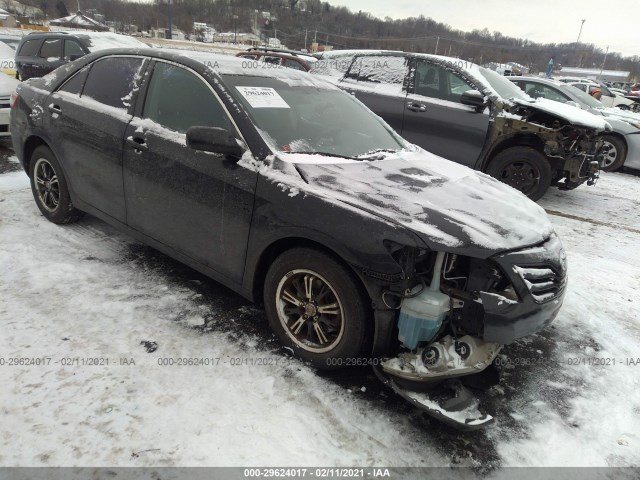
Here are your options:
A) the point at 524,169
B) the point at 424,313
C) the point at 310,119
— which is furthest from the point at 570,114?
the point at 424,313

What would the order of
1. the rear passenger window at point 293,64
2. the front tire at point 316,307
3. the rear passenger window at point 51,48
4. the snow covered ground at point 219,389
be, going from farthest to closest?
the rear passenger window at point 51,48, the rear passenger window at point 293,64, the front tire at point 316,307, the snow covered ground at point 219,389

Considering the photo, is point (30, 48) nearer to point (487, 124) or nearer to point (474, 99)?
point (474, 99)

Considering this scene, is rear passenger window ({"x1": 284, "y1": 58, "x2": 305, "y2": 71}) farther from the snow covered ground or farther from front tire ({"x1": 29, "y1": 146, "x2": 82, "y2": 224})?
the snow covered ground

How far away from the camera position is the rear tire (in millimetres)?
6094

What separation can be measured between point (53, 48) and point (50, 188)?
766cm

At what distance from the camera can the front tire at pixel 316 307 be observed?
7.84 feet

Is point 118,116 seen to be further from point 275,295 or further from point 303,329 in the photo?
point 303,329

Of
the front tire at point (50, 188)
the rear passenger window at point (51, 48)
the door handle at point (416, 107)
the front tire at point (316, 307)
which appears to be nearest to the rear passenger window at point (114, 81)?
the front tire at point (50, 188)

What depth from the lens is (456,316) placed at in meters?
2.31

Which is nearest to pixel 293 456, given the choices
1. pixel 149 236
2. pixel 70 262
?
pixel 149 236

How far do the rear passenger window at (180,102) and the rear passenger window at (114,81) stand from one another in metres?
0.24

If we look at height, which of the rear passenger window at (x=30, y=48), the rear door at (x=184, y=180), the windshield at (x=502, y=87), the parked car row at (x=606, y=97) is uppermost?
the parked car row at (x=606, y=97)

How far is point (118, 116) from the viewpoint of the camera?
3.39 metres

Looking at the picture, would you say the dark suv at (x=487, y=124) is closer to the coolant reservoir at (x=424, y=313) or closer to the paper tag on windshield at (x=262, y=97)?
the paper tag on windshield at (x=262, y=97)
